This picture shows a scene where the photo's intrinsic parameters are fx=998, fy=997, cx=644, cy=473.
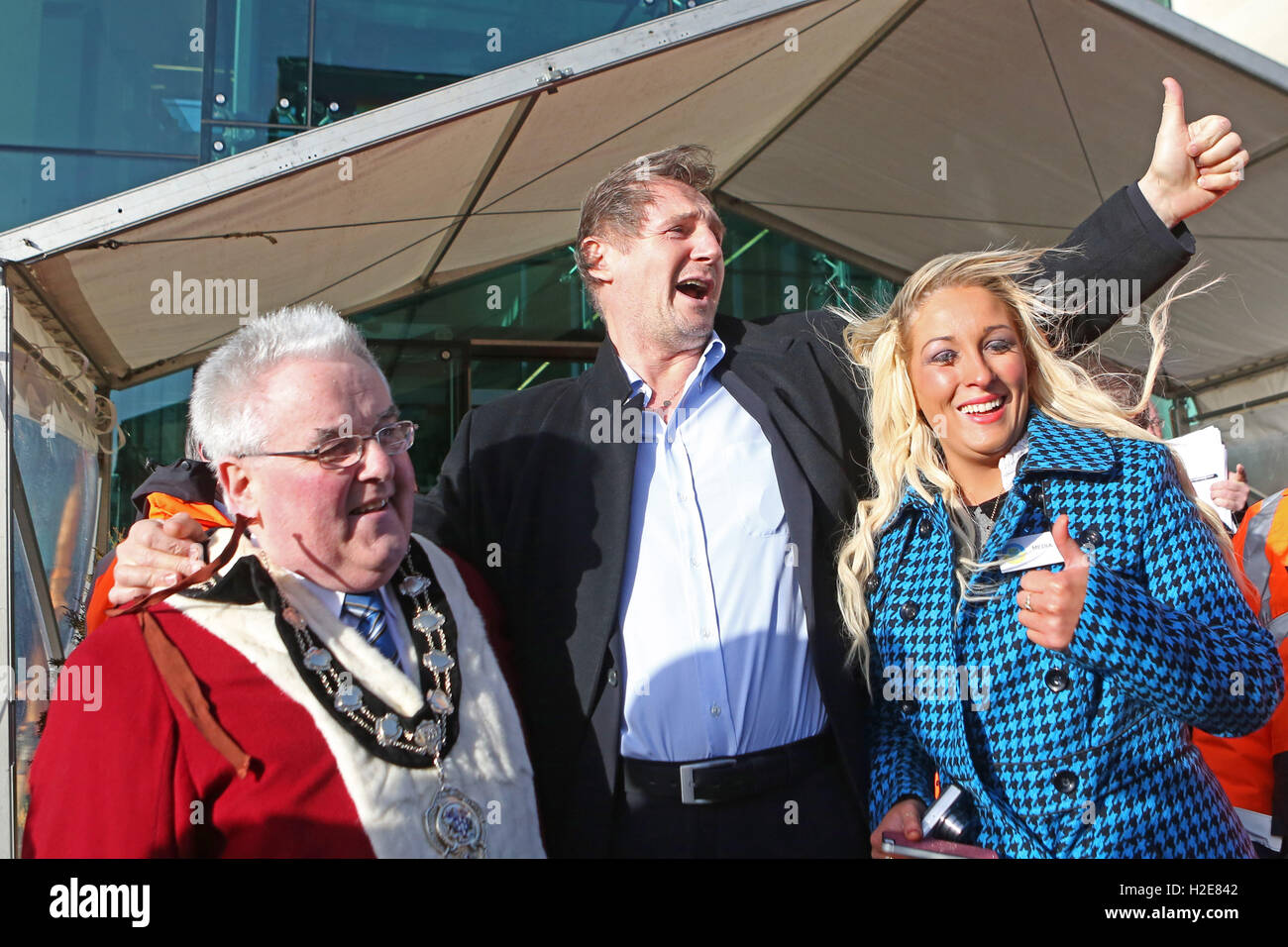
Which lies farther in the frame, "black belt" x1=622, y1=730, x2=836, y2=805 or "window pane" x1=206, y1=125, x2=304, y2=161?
"window pane" x1=206, y1=125, x2=304, y2=161

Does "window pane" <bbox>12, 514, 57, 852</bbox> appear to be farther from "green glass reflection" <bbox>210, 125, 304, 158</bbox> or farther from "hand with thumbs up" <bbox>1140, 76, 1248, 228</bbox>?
"green glass reflection" <bbox>210, 125, 304, 158</bbox>

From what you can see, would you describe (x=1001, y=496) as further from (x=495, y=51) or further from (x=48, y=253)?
(x=495, y=51)

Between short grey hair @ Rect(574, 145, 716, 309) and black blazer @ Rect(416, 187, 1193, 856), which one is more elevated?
short grey hair @ Rect(574, 145, 716, 309)

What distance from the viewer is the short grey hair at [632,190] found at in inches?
105

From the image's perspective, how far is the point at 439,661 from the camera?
194 cm

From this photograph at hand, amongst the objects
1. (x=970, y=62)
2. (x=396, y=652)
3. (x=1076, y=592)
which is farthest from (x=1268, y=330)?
(x=396, y=652)

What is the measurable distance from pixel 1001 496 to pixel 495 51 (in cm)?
613

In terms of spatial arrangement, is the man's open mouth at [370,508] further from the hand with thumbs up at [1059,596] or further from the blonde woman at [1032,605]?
the hand with thumbs up at [1059,596]

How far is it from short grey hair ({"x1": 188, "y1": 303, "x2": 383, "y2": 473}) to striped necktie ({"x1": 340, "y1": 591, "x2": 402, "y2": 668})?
13.1 inches

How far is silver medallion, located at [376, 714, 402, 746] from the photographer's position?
1.76m

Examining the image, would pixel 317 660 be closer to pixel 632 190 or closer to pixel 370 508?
pixel 370 508

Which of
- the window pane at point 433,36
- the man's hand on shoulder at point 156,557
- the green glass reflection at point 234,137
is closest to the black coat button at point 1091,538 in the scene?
the man's hand on shoulder at point 156,557

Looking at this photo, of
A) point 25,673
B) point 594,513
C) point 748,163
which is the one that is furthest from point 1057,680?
point 748,163

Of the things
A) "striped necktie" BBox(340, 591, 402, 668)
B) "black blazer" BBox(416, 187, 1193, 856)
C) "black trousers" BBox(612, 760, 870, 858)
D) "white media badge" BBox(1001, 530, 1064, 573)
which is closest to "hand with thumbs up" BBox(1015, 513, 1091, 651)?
"white media badge" BBox(1001, 530, 1064, 573)
